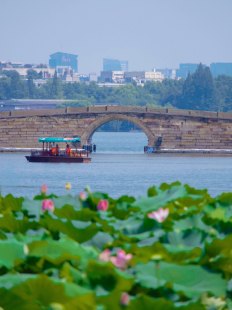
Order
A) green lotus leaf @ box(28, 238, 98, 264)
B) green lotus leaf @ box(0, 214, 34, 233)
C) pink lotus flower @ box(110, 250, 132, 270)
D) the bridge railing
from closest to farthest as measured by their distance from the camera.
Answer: pink lotus flower @ box(110, 250, 132, 270) < green lotus leaf @ box(28, 238, 98, 264) < green lotus leaf @ box(0, 214, 34, 233) < the bridge railing

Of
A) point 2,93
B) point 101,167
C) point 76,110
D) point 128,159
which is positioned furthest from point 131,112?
point 2,93

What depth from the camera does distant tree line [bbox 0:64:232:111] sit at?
5384 inches

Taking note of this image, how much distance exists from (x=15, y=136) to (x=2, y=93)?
292 ft

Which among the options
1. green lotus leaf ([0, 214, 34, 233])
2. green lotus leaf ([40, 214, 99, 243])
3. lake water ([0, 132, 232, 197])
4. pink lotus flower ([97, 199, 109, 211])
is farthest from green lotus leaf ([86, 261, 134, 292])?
lake water ([0, 132, 232, 197])

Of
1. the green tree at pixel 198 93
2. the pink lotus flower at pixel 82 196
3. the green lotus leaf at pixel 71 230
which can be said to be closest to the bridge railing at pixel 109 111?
the pink lotus flower at pixel 82 196

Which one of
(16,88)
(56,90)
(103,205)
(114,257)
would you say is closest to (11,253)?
(114,257)

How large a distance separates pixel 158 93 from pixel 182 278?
14024 cm

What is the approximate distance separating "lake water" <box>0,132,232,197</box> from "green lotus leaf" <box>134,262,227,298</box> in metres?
23.6

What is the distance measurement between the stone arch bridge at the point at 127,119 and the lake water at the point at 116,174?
776 cm

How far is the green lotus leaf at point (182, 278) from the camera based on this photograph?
24.7 ft

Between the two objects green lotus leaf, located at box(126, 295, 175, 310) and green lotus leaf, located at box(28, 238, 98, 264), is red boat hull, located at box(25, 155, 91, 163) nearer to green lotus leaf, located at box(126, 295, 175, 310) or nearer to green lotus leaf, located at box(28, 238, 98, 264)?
green lotus leaf, located at box(28, 238, 98, 264)

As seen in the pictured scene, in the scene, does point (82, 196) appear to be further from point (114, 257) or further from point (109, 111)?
point (109, 111)

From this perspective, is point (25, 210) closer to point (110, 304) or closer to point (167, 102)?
point (110, 304)

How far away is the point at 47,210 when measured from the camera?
31.1ft
